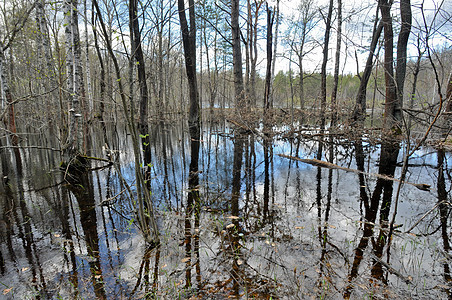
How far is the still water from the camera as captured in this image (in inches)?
83.6

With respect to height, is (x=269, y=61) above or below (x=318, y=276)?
above

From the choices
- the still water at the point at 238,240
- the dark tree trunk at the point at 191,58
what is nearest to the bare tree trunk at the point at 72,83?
the still water at the point at 238,240

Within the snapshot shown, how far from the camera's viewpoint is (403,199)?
4102 mm

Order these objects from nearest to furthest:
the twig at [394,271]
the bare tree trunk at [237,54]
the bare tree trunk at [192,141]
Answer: the twig at [394,271], the bare tree trunk at [192,141], the bare tree trunk at [237,54]

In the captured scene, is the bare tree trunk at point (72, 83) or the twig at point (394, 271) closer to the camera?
the twig at point (394, 271)

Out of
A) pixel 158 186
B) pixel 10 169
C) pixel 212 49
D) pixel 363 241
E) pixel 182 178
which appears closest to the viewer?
pixel 363 241

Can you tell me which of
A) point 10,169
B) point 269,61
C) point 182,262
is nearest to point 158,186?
point 182,262

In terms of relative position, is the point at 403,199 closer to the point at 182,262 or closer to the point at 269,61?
the point at 182,262

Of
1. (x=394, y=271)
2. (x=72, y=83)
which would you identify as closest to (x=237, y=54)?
(x=72, y=83)

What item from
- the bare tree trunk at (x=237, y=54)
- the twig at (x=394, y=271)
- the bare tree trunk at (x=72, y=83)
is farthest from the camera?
the bare tree trunk at (x=237, y=54)

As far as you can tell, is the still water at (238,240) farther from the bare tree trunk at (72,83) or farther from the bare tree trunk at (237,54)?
the bare tree trunk at (237,54)

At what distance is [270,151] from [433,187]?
4.63 meters

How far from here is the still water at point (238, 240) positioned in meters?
2.12

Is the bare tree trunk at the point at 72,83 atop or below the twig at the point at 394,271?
atop
